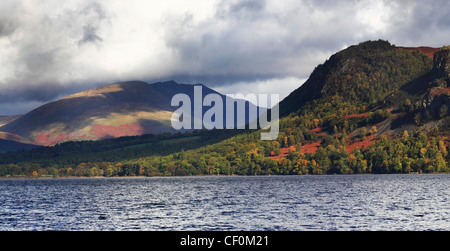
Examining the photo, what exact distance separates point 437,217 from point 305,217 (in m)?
23.5

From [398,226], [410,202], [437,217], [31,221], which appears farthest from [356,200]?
[31,221]

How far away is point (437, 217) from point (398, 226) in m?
16.1

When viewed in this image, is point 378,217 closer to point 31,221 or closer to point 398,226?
point 398,226

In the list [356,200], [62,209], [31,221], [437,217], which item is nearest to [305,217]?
[437,217]

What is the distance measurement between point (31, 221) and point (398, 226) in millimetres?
64488

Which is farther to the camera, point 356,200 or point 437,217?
point 356,200

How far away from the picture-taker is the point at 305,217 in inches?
3698
